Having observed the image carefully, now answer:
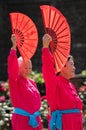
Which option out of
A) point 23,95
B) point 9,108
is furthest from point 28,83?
point 9,108

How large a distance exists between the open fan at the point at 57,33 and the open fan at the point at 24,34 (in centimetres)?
47

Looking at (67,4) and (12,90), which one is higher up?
(67,4)

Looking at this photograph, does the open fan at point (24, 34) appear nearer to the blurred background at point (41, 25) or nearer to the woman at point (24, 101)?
the woman at point (24, 101)

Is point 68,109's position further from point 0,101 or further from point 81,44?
point 81,44

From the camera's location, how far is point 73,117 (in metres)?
5.90

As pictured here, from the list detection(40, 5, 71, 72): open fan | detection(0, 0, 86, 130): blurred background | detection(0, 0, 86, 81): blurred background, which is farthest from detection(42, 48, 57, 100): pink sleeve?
detection(0, 0, 86, 81): blurred background

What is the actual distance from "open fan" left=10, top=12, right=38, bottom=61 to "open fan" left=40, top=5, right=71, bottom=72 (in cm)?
47

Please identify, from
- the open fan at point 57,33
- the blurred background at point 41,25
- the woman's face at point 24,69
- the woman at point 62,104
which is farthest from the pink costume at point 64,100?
the blurred background at point 41,25

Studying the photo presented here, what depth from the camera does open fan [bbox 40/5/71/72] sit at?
5.84m

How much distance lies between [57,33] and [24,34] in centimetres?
56

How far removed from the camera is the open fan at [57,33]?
5.84 m

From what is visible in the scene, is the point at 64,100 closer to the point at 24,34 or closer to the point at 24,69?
the point at 24,69

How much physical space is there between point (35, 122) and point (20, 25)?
3.57 ft

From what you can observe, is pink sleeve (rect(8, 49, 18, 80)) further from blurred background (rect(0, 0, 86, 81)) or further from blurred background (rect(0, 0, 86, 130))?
blurred background (rect(0, 0, 86, 81))
